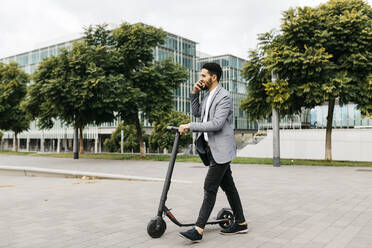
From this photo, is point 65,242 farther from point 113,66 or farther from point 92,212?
point 113,66

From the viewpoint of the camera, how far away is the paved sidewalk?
3.95 meters

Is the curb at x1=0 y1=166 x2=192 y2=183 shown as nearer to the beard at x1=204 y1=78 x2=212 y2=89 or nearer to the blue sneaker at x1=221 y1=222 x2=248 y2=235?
the blue sneaker at x1=221 y1=222 x2=248 y2=235

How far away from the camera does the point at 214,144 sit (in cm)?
396

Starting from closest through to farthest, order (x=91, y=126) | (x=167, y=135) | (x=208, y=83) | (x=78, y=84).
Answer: (x=208, y=83)
(x=78, y=84)
(x=167, y=135)
(x=91, y=126)

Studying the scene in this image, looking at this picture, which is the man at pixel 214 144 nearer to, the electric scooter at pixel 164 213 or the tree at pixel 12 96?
the electric scooter at pixel 164 213

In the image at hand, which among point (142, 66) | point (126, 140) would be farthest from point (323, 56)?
point (126, 140)

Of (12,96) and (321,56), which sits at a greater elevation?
(12,96)

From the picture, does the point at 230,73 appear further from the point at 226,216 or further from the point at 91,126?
the point at 226,216

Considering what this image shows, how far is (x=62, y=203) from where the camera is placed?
21.3 feet

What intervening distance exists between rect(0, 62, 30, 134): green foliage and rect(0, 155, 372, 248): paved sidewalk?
28898mm

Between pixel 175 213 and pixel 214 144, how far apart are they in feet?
6.37

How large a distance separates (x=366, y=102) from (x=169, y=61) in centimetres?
1123

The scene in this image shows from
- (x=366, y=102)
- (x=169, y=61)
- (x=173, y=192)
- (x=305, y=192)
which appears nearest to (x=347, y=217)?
(x=305, y=192)

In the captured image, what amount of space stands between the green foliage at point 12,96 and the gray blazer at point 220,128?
3360 cm
